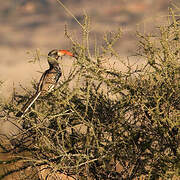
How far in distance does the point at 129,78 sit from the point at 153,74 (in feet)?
0.31

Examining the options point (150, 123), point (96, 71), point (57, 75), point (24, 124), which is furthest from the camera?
point (57, 75)

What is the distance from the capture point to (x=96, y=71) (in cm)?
117

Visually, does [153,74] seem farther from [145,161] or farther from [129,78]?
[145,161]

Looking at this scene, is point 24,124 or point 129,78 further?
point 24,124

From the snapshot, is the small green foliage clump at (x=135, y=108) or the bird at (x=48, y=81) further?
the bird at (x=48, y=81)

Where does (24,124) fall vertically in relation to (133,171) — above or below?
above

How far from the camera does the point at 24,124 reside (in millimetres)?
1698

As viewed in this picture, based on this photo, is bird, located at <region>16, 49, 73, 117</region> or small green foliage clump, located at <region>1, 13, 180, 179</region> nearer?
small green foliage clump, located at <region>1, 13, 180, 179</region>

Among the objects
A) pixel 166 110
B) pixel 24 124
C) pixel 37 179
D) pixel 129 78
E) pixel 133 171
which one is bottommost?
pixel 37 179

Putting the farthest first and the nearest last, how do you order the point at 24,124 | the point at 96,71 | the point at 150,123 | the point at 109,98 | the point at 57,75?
the point at 57,75
the point at 24,124
the point at 109,98
the point at 150,123
the point at 96,71

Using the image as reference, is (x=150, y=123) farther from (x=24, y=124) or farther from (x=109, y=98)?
(x=24, y=124)

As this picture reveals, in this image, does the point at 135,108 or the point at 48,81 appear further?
the point at 48,81

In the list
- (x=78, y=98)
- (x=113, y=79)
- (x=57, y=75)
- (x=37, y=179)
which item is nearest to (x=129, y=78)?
(x=113, y=79)

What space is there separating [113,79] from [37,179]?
0.83 m
